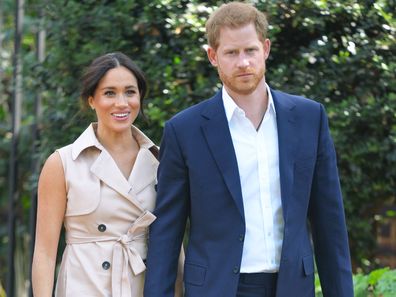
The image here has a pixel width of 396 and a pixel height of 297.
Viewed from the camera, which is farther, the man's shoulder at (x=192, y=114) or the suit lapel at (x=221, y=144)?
the man's shoulder at (x=192, y=114)

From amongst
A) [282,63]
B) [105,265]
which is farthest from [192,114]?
[282,63]

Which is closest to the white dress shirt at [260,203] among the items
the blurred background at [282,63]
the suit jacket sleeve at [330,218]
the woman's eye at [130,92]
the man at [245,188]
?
the man at [245,188]

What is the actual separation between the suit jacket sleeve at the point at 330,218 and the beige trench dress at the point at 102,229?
0.69 metres

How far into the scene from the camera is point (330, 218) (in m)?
3.75

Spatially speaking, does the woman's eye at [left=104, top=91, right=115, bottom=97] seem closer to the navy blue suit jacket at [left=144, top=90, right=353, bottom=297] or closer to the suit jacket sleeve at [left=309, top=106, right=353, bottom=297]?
the navy blue suit jacket at [left=144, top=90, right=353, bottom=297]

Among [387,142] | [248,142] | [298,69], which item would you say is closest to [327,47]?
[298,69]

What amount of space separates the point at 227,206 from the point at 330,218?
1.51 ft

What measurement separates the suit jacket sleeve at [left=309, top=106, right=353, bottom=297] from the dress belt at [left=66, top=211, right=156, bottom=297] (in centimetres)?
68

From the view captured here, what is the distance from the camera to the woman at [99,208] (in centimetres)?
369

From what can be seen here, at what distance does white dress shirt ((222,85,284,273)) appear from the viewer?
3.58 meters

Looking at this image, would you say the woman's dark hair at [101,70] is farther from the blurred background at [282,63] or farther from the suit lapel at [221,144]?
the blurred background at [282,63]

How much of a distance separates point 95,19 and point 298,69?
1.25 m

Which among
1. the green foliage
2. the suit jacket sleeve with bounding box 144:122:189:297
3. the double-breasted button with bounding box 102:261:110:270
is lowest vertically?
the green foliage

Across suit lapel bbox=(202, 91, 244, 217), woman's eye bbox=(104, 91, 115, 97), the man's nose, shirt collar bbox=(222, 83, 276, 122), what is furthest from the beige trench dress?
the man's nose
